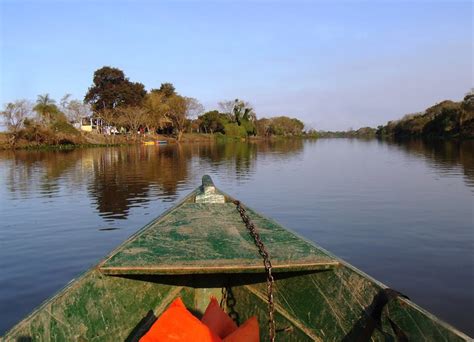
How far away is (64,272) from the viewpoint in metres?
7.69

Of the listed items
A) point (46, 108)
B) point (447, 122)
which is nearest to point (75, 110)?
point (46, 108)

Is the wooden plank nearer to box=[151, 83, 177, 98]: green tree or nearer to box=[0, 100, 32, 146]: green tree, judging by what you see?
box=[0, 100, 32, 146]: green tree

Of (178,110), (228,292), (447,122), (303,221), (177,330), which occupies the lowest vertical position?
(303,221)

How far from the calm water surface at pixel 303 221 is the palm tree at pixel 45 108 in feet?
165

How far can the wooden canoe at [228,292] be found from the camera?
287 cm

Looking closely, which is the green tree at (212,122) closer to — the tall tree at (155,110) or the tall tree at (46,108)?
the tall tree at (155,110)

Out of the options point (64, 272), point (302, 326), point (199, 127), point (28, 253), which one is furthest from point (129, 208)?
point (199, 127)

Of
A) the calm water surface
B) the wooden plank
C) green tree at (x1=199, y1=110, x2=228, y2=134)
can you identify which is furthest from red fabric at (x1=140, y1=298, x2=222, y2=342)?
green tree at (x1=199, y1=110, x2=228, y2=134)

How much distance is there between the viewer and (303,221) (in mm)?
11359

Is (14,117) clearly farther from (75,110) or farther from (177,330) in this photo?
(177,330)

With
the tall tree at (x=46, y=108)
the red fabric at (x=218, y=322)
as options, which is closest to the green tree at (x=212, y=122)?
the tall tree at (x=46, y=108)

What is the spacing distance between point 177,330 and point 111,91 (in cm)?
8001

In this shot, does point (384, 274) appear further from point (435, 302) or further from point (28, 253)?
point (28, 253)

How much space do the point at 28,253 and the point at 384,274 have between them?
23.8 feet
